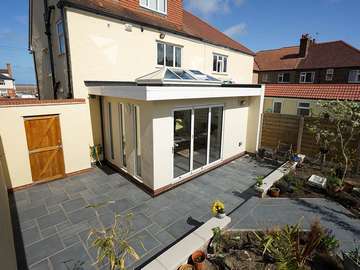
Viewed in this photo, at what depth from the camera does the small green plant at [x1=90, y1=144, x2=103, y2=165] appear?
8414 mm

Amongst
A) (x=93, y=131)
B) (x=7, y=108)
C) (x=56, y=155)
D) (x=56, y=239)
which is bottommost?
(x=56, y=239)

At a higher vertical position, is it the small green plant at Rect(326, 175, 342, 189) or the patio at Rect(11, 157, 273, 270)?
the small green plant at Rect(326, 175, 342, 189)

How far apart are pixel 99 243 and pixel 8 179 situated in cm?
560

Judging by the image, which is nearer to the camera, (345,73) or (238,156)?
(238,156)

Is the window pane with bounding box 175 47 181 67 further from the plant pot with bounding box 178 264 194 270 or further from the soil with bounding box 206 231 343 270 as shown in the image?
the plant pot with bounding box 178 264 194 270

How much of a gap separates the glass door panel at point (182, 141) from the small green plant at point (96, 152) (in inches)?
138

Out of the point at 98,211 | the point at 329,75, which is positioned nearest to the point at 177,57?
the point at 98,211

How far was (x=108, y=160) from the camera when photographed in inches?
344

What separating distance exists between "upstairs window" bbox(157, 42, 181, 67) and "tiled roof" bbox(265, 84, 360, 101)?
10879mm

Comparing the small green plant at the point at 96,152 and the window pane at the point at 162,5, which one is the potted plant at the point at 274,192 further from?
the window pane at the point at 162,5

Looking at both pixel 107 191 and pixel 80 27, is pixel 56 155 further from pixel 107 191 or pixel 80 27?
pixel 80 27

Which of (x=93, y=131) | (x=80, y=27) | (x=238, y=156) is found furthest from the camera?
(x=238, y=156)

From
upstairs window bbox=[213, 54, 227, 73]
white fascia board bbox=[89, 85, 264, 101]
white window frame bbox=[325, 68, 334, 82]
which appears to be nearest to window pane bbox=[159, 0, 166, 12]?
upstairs window bbox=[213, 54, 227, 73]

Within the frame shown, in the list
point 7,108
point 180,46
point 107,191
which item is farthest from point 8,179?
point 180,46
